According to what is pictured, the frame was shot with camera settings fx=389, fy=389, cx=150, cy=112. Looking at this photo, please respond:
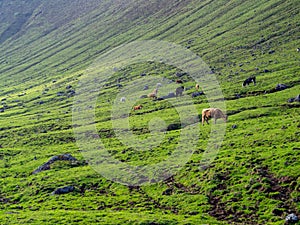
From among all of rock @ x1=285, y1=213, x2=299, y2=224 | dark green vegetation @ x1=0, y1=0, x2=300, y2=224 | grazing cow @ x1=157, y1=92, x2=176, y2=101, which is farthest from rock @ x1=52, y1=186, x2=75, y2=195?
grazing cow @ x1=157, y1=92, x2=176, y2=101

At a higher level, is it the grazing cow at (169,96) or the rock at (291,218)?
the grazing cow at (169,96)

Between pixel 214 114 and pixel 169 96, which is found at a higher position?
pixel 169 96

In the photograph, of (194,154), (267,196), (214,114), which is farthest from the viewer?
(214,114)

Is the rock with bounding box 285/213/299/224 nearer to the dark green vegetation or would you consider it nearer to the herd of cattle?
the dark green vegetation

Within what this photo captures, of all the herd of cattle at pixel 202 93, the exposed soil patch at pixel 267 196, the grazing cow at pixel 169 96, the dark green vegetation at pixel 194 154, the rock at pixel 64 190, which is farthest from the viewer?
the grazing cow at pixel 169 96

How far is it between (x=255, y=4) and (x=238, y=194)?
143149mm

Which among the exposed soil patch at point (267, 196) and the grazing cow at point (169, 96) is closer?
the exposed soil patch at point (267, 196)

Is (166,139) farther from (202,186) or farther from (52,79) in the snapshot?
(52,79)

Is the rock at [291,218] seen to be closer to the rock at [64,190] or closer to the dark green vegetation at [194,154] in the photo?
the dark green vegetation at [194,154]

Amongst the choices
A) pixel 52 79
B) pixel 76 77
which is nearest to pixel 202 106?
pixel 76 77

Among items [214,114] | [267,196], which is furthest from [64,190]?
[214,114]

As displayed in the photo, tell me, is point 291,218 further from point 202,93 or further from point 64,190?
point 202,93

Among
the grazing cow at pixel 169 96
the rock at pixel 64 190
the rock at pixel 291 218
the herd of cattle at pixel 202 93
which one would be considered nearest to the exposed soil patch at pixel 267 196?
the rock at pixel 291 218

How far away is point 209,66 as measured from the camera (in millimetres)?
112875
